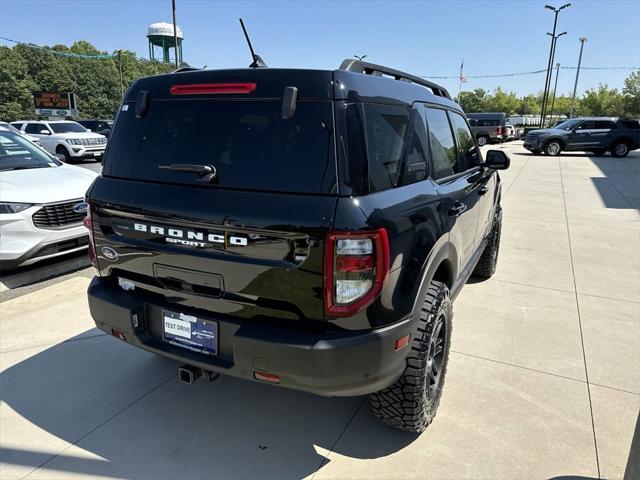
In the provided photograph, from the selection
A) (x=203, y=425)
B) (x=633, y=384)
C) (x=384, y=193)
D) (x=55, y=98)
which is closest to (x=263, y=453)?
(x=203, y=425)

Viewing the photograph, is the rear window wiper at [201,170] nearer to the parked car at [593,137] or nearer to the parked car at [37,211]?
the parked car at [37,211]

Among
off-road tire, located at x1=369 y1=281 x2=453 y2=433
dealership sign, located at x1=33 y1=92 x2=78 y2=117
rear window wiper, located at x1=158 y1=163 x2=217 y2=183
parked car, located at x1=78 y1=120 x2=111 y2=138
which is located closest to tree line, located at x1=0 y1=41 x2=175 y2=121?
dealership sign, located at x1=33 y1=92 x2=78 y2=117

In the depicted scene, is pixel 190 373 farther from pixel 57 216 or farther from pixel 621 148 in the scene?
pixel 621 148

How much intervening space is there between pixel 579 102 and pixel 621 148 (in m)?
85.2

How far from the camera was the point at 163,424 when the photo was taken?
8.78 ft

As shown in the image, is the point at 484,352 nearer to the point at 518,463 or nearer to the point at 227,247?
the point at 518,463

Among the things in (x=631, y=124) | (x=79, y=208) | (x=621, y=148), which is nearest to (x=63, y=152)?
(x=79, y=208)

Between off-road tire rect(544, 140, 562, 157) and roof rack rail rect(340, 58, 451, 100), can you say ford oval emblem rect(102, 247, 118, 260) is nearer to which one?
roof rack rail rect(340, 58, 451, 100)

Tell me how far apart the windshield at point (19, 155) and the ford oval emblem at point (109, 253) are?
409cm

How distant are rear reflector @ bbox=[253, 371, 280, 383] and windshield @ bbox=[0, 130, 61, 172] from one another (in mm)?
5140

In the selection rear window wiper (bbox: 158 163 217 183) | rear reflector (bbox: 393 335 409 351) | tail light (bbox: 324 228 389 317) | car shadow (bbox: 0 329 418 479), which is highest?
rear window wiper (bbox: 158 163 217 183)

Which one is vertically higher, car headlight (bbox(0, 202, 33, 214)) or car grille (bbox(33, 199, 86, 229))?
car headlight (bbox(0, 202, 33, 214))

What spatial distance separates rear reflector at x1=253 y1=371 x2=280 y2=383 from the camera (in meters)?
2.06

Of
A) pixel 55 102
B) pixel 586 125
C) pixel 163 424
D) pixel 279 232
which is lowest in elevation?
pixel 163 424
